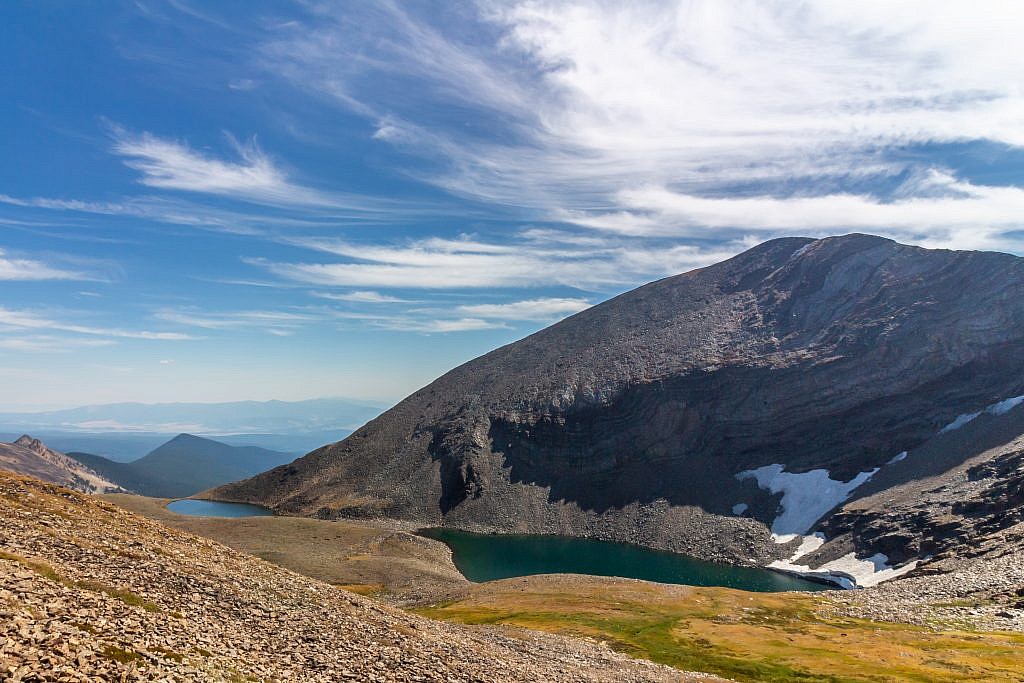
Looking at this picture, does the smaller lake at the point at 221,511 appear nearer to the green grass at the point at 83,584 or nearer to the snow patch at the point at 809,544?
the snow patch at the point at 809,544

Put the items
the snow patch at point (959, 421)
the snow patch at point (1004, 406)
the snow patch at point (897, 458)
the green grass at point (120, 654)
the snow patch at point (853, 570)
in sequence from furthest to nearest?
the snow patch at point (897, 458) → the snow patch at point (959, 421) → the snow patch at point (1004, 406) → the snow patch at point (853, 570) → the green grass at point (120, 654)

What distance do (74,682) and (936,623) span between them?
82773mm

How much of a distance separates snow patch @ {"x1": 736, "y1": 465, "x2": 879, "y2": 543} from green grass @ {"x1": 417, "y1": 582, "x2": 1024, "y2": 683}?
58.0 meters

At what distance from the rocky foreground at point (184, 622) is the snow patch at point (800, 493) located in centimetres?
10932

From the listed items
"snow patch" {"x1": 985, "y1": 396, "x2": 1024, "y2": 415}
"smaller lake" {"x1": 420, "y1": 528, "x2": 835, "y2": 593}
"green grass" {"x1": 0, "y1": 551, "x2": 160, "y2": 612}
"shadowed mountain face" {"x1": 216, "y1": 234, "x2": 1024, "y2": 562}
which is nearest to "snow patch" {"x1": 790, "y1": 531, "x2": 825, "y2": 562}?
"shadowed mountain face" {"x1": 216, "y1": 234, "x2": 1024, "y2": 562}

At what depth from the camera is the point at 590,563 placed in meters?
133

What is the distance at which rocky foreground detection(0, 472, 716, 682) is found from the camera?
22.4 metres

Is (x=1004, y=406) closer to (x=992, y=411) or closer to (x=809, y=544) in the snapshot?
(x=992, y=411)

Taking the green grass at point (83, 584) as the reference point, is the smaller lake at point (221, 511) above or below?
below

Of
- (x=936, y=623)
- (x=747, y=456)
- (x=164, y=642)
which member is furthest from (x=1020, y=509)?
(x=164, y=642)

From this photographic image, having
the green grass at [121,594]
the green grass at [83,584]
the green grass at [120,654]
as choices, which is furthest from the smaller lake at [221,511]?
the green grass at [120,654]

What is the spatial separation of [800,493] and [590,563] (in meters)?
59.9

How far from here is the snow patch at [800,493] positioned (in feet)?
465

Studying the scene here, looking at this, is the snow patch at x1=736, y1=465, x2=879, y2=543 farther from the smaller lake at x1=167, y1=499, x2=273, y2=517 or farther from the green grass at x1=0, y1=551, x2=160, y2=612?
the smaller lake at x1=167, y1=499, x2=273, y2=517
